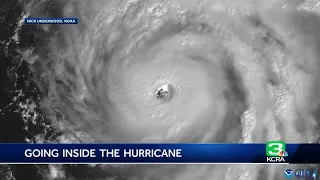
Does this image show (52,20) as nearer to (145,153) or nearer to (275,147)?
(145,153)

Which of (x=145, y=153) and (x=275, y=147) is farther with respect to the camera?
(x=275, y=147)

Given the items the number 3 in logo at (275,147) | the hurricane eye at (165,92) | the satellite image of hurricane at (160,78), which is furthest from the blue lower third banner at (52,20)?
the number 3 in logo at (275,147)

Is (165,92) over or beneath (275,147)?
over

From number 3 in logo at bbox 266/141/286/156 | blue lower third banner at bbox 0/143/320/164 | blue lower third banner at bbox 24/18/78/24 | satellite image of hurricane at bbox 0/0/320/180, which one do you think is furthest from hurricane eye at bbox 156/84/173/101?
blue lower third banner at bbox 24/18/78/24

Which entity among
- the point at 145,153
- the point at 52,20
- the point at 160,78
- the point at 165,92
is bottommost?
the point at 145,153

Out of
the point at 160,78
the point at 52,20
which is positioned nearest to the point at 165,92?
the point at 160,78

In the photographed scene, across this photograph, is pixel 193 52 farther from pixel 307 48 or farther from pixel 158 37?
pixel 307 48

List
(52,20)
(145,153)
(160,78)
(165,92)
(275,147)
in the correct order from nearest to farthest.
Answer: (145,153) < (275,147) < (165,92) < (160,78) < (52,20)
